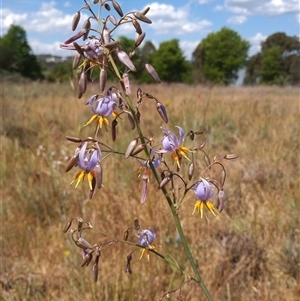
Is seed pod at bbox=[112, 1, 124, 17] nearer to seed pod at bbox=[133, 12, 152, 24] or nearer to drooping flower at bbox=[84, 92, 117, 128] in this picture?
seed pod at bbox=[133, 12, 152, 24]

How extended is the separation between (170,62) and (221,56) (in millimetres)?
5154

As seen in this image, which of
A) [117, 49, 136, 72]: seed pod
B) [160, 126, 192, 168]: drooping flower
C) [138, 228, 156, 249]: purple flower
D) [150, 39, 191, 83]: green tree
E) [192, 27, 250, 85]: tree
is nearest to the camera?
[117, 49, 136, 72]: seed pod

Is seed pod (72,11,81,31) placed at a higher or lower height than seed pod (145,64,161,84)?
higher

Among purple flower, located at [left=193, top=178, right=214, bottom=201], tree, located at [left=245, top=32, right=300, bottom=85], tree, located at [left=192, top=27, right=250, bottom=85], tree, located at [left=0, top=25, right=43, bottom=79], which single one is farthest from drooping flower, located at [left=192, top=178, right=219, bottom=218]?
tree, located at [left=192, top=27, right=250, bottom=85]

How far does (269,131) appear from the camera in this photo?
420cm

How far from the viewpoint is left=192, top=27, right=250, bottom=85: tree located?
47031 millimetres

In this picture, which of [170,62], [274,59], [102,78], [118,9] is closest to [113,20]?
[118,9]

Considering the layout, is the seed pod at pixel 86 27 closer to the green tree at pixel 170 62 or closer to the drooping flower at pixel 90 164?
the drooping flower at pixel 90 164

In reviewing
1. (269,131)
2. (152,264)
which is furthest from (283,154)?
(152,264)

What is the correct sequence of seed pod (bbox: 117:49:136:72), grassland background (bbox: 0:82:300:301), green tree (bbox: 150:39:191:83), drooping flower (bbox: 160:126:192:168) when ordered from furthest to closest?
green tree (bbox: 150:39:191:83)
grassland background (bbox: 0:82:300:301)
drooping flower (bbox: 160:126:192:168)
seed pod (bbox: 117:49:136:72)

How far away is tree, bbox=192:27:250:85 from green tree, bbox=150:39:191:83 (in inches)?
56.9

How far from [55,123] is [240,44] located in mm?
44836

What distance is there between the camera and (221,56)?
47.6 metres

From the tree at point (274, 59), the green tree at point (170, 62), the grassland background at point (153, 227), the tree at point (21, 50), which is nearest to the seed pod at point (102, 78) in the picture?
the grassland background at point (153, 227)
